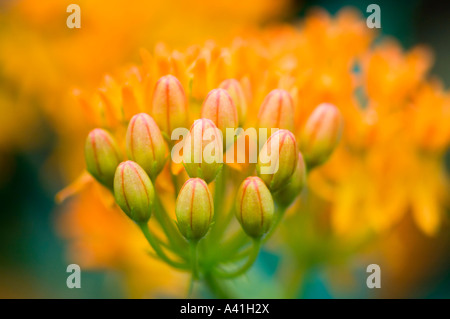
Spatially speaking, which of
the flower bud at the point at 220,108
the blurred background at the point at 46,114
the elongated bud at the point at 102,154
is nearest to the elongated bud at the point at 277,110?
the flower bud at the point at 220,108

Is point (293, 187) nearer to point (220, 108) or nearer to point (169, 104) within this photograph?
point (220, 108)

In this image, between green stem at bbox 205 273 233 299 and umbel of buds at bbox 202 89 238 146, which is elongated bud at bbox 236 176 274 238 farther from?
green stem at bbox 205 273 233 299

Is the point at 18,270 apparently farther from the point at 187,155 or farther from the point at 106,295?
the point at 187,155

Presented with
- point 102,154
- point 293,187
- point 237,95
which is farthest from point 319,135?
point 102,154

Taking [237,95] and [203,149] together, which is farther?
[237,95]

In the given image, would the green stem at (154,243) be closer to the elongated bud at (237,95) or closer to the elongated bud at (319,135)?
the elongated bud at (237,95)

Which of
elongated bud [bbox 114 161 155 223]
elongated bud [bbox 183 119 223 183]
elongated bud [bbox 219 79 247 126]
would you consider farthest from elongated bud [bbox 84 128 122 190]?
elongated bud [bbox 219 79 247 126]
